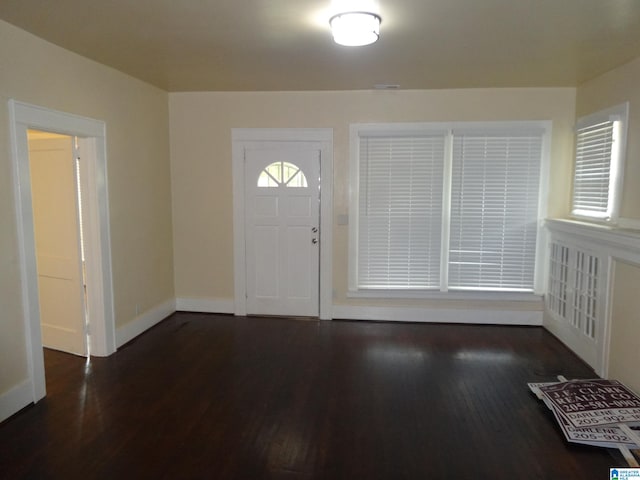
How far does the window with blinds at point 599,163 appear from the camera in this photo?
3.69m

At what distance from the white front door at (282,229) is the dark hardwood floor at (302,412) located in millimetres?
655

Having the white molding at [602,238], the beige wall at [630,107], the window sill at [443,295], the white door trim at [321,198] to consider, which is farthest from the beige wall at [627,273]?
the white door trim at [321,198]

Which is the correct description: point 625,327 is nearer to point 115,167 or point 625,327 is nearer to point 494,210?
point 494,210

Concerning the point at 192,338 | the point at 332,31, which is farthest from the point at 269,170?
the point at 332,31

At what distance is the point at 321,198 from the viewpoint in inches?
190

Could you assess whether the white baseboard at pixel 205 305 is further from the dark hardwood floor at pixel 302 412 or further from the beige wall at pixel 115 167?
the dark hardwood floor at pixel 302 412

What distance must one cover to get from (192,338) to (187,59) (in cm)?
264

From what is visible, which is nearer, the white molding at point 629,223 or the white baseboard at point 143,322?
the white molding at point 629,223

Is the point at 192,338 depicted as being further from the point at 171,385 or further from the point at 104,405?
the point at 104,405

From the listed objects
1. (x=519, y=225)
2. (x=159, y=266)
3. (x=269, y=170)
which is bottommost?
(x=159, y=266)

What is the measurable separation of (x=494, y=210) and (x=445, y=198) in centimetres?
55

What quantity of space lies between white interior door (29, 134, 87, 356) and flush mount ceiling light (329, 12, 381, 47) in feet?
8.20

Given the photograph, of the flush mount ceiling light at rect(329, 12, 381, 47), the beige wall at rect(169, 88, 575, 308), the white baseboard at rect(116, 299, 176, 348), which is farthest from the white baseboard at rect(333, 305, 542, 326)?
the flush mount ceiling light at rect(329, 12, 381, 47)

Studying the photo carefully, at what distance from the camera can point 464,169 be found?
4.65 m
